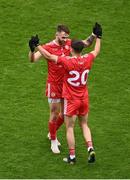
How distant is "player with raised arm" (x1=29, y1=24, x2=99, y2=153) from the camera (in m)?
10.9

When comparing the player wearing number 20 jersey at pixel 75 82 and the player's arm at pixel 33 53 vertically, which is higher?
the player's arm at pixel 33 53

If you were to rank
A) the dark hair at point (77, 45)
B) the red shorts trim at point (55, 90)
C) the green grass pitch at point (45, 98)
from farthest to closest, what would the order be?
the red shorts trim at point (55, 90) < the green grass pitch at point (45, 98) < the dark hair at point (77, 45)

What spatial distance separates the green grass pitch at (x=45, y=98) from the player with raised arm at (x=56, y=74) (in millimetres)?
455

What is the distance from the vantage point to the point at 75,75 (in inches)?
413

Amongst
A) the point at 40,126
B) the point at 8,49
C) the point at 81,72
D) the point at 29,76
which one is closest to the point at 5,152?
the point at 40,126

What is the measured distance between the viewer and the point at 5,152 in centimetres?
1119

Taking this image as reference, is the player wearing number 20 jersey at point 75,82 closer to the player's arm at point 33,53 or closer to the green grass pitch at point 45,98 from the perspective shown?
the player's arm at point 33,53

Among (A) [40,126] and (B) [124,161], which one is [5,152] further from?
(B) [124,161]

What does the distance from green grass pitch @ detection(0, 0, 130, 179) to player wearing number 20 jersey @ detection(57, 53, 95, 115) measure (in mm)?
1018

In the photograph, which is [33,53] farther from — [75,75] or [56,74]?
[75,75]

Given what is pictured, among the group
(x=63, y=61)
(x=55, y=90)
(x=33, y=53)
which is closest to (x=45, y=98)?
(x=55, y=90)

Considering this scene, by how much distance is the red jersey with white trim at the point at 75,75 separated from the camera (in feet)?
34.3

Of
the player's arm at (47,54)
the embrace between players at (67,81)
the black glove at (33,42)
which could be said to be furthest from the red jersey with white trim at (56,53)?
the black glove at (33,42)

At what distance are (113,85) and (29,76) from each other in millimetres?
1928
